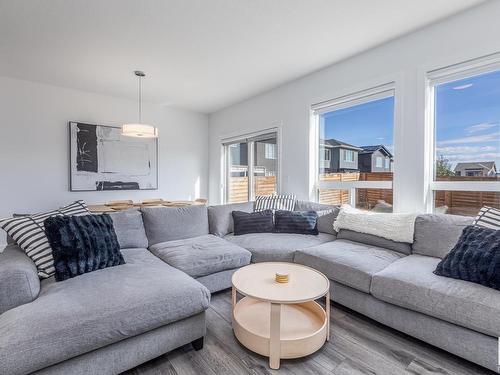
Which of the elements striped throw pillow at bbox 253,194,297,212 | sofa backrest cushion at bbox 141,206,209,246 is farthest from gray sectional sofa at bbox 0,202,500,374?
striped throw pillow at bbox 253,194,297,212

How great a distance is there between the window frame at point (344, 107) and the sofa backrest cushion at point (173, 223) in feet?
5.53

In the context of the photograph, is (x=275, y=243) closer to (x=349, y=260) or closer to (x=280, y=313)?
(x=349, y=260)

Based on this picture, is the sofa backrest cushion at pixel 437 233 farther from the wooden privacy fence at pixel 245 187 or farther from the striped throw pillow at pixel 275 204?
the wooden privacy fence at pixel 245 187

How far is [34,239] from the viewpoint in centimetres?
178

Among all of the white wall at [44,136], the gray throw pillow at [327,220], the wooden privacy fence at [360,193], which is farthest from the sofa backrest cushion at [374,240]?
the white wall at [44,136]

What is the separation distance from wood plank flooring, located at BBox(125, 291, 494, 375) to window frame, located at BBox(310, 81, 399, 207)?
150 centimetres

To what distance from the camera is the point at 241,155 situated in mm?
5117

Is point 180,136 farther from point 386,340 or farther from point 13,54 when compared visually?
point 386,340

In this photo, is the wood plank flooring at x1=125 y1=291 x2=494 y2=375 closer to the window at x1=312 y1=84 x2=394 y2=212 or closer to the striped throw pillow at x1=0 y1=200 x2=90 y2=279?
the striped throw pillow at x1=0 y1=200 x2=90 y2=279

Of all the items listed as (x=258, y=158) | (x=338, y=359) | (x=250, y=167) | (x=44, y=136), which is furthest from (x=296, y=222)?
(x=44, y=136)

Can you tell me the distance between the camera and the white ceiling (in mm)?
2252

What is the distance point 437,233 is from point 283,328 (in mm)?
1530

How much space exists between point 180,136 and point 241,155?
1346 millimetres

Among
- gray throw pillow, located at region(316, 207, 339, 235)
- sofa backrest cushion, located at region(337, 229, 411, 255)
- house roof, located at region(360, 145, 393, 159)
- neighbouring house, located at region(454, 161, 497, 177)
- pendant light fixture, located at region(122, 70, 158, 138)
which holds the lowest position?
sofa backrest cushion, located at region(337, 229, 411, 255)
